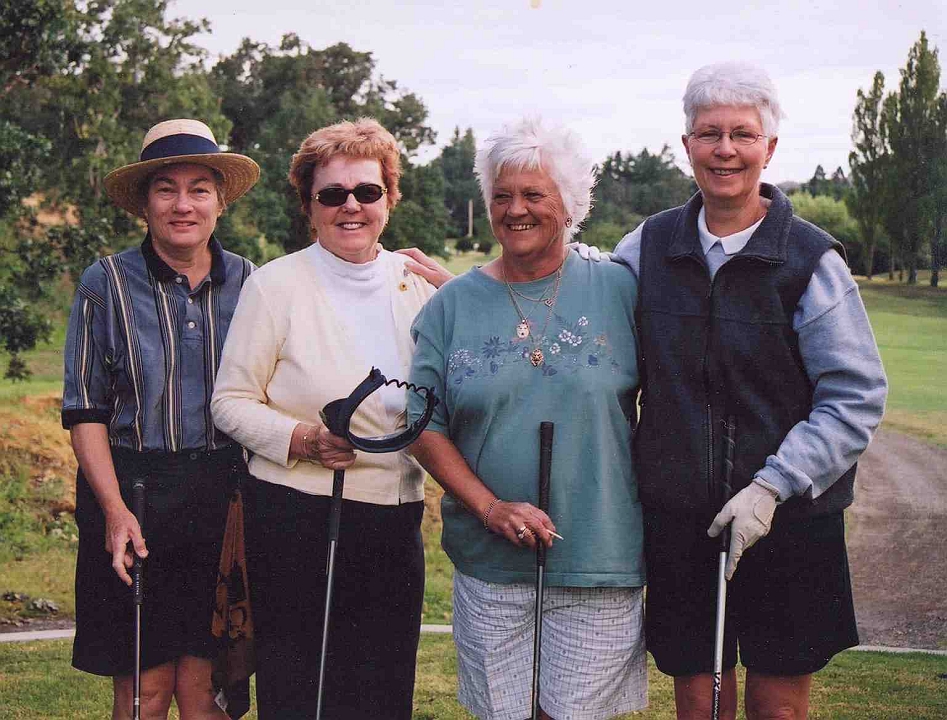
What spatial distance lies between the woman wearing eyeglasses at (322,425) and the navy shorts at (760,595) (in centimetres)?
Answer: 73

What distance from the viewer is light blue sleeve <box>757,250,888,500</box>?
2.66 m

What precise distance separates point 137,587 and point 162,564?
7.8 inches

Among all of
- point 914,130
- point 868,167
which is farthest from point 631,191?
point 914,130

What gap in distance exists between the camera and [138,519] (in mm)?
3018

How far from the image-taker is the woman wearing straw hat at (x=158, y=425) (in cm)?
315

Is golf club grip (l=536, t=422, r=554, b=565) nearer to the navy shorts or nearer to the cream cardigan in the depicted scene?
the navy shorts

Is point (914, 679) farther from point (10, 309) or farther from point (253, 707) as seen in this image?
point (10, 309)

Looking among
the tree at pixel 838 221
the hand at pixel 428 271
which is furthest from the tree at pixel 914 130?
the hand at pixel 428 271

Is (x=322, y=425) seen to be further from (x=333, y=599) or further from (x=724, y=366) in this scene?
(x=724, y=366)

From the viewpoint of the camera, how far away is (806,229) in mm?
2773

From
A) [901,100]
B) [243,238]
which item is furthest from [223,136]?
[901,100]

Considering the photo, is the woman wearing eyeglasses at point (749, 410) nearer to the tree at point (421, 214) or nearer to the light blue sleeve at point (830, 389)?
the light blue sleeve at point (830, 389)

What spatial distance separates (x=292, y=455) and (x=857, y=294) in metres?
1.45

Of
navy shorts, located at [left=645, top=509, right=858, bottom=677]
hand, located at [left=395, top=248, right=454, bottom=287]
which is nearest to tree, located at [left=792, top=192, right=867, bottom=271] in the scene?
hand, located at [left=395, top=248, right=454, bottom=287]
